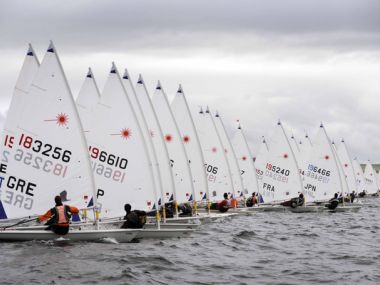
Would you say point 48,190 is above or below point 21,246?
above

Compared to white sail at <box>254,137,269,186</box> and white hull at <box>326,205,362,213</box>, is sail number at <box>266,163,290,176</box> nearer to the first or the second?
white sail at <box>254,137,269,186</box>

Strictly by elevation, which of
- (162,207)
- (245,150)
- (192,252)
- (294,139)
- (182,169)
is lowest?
(192,252)

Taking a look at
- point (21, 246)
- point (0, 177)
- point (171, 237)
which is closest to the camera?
point (21, 246)

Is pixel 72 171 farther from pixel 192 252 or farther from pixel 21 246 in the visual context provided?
pixel 192 252

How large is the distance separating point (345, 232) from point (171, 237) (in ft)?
27.7

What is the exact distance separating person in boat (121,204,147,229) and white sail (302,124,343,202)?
20.7m

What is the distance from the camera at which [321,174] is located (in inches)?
1561

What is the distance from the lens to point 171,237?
2108 centimetres

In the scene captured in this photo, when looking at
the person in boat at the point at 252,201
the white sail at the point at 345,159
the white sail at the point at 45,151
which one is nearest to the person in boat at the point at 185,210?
the white sail at the point at 45,151

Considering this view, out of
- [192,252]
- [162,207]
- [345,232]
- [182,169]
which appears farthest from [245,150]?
[192,252]

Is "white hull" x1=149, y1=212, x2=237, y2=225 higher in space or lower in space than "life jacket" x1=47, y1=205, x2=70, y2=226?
higher

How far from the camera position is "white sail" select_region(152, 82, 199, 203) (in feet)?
95.2

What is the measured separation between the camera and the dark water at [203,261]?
14344 mm

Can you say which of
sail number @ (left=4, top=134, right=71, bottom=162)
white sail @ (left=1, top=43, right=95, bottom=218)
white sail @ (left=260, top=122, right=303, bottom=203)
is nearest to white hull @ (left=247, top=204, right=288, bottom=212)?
white sail @ (left=260, top=122, right=303, bottom=203)
